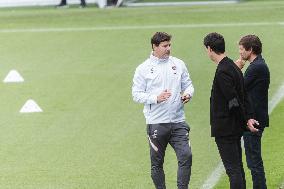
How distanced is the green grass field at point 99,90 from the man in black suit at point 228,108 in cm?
222

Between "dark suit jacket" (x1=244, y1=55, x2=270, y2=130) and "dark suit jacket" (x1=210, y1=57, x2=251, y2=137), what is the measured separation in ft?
2.25

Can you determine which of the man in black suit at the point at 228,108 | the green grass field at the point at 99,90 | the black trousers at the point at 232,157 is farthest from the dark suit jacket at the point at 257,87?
the green grass field at the point at 99,90

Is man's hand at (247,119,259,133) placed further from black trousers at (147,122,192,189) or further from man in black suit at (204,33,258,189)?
black trousers at (147,122,192,189)

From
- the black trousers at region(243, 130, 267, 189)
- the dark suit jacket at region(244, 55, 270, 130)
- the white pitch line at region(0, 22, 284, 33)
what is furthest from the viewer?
the white pitch line at region(0, 22, 284, 33)

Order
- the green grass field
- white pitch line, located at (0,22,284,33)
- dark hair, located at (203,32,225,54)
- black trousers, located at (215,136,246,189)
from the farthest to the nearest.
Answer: white pitch line, located at (0,22,284,33)
the green grass field
black trousers, located at (215,136,246,189)
dark hair, located at (203,32,225,54)

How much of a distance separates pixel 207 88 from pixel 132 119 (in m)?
3.29

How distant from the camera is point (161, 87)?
12.0 metres

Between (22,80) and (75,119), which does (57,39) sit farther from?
(75,119)

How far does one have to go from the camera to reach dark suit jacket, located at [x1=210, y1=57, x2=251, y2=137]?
1094cm

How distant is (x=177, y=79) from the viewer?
11984 mm

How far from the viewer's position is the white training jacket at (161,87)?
11938 mm

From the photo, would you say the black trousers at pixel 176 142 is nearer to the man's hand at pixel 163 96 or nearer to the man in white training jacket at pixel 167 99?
the man in white training jacket at pixel 167 99

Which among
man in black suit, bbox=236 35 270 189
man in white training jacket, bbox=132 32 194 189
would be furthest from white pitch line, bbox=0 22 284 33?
man in black suit, bbox=236 35 270 189

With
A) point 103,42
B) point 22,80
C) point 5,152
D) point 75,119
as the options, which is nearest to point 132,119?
point 75,119
